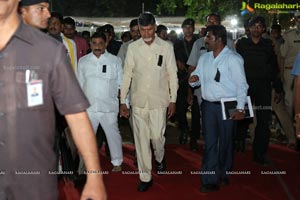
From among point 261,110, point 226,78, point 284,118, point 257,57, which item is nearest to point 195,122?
point 261,110

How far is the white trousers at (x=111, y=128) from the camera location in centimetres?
676

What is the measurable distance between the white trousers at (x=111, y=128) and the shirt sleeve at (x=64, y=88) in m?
4.25

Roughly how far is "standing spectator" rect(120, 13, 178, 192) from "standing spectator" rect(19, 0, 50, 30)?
1560 mm

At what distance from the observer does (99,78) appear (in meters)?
6.63

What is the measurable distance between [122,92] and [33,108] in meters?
3.86

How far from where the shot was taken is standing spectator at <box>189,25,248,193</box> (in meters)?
5.80

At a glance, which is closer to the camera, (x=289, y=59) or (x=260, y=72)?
(x=260, y=72)

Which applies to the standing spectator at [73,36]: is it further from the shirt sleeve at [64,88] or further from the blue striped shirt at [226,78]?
the shirt sleeve at [64,88]

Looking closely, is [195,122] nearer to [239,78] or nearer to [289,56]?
[289,56]

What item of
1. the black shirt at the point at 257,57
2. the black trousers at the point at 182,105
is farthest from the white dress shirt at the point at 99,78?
the black trousers at the point at 182,105

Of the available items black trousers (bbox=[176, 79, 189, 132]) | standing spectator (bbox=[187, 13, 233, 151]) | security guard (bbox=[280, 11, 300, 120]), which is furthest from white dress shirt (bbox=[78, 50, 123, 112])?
security guard (bbox=[280, 11, 300, 120])

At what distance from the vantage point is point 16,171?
8.04 feet

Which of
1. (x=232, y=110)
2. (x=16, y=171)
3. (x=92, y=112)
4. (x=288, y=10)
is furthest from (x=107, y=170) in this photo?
(x=288, y=10)

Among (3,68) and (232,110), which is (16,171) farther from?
(232,110)
